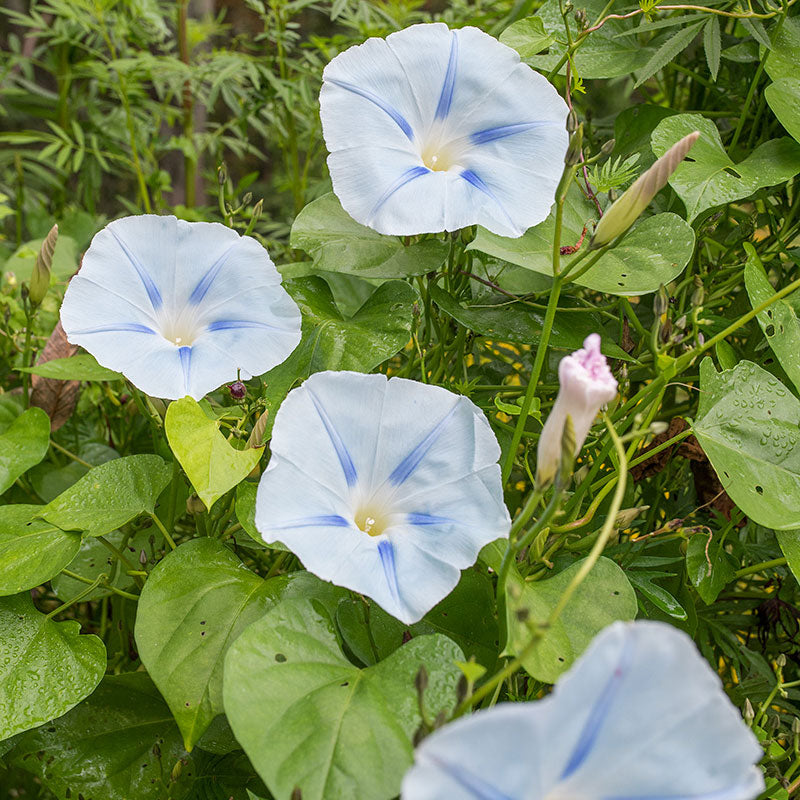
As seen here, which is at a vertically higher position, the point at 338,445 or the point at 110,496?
the point at 338,445

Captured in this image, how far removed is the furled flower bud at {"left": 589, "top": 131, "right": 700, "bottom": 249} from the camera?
0.60m

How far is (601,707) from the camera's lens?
409 millimetres

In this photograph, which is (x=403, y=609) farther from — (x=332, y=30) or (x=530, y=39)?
(x=332, y=30)

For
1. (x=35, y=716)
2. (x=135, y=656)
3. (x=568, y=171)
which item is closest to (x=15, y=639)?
(x=35, y=716)

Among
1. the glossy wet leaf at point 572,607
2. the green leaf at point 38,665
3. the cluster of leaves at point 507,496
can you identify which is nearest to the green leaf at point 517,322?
the cluster of leaves at point 507,496

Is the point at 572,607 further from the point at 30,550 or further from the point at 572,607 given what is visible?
the point at 30,550

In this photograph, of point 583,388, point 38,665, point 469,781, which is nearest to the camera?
point 469,781

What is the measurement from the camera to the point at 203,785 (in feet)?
2.63

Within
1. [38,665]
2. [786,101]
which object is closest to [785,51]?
[786,101]

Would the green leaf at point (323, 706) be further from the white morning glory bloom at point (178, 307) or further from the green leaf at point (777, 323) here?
the green leaf at point (777, 323)

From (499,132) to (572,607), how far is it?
443mm

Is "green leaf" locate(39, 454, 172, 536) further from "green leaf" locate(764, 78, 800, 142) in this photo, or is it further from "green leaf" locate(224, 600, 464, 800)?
"green leaf" locate(764, 78, 800, 142)

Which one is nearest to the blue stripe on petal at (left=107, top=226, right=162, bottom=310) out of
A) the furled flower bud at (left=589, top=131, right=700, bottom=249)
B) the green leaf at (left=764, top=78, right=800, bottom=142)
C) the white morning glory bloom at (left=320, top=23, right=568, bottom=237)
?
the white morning glory bloom at (left=320, top=23, right=568, bottom=237)

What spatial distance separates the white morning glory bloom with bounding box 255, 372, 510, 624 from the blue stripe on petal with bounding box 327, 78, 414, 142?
0.27 metres
